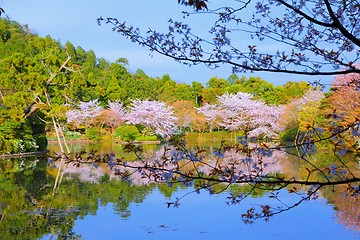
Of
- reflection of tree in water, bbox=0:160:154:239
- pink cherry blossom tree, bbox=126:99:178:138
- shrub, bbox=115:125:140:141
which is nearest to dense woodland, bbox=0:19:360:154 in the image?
shrub, bbox=115:125:140:141

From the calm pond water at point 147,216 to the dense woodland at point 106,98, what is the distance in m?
1.41

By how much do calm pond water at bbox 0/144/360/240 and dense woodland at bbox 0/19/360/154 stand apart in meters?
1.41

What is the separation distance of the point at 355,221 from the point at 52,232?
333cm

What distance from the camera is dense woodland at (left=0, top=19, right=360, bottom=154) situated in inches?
593

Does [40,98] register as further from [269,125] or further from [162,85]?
[162,85]

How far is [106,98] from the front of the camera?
3166 cm

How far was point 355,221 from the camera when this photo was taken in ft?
18.4

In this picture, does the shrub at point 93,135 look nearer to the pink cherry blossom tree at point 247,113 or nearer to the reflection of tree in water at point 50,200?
the pink cherry blossom tree at point 247,113

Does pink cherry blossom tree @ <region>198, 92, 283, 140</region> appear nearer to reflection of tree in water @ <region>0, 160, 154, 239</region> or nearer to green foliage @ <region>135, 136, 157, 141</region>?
green foliage @ <region>135, 136, 157, 141</region>

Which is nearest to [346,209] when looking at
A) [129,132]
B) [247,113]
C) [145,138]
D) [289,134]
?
[289,134]

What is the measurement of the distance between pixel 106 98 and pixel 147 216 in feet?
85.9

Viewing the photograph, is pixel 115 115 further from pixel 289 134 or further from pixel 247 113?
pixel 289 134

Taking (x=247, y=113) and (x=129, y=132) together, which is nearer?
(x=129, y=132)

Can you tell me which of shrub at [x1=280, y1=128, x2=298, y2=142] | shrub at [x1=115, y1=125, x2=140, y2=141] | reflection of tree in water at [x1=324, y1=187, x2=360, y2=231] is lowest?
reflection of tree in water at [x1=324, y1=187, x2=360, y2=231]
